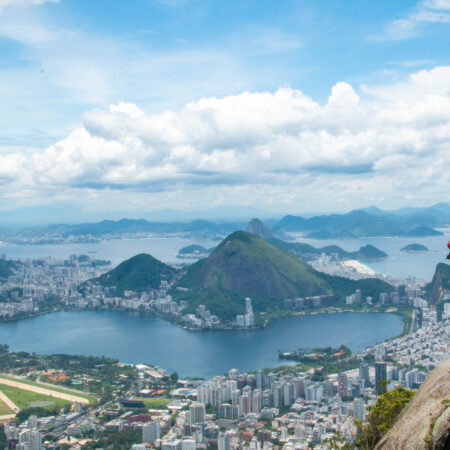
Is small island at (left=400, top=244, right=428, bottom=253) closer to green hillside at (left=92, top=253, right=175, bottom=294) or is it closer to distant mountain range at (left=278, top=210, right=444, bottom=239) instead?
distant mountain range at (left=278, top=210, right=444, bottom=239)

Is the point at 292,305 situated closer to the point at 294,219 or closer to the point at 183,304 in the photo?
the point at 183,304

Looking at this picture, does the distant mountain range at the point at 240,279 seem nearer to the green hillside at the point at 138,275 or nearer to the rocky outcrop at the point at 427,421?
the green hillside at the point at 138,275

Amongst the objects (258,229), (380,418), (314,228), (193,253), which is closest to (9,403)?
(380,418)

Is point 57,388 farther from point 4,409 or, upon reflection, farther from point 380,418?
point 380,418

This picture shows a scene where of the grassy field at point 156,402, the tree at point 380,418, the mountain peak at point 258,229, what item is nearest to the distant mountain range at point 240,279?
the grassy field at point 156,402

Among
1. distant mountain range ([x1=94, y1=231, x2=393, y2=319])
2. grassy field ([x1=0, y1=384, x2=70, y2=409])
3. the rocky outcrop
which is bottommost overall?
grassy field ([x1=0, y1=384, x2=70, y2=409])

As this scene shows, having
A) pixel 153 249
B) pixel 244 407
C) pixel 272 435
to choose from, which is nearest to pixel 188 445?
pixel 272 435

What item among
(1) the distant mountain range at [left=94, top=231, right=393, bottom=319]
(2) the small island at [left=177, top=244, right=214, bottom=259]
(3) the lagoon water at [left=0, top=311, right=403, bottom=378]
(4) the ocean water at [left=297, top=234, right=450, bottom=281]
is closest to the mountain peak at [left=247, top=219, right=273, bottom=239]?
(2) the small island at [left=177, top=244, right=214, bottom=259]
